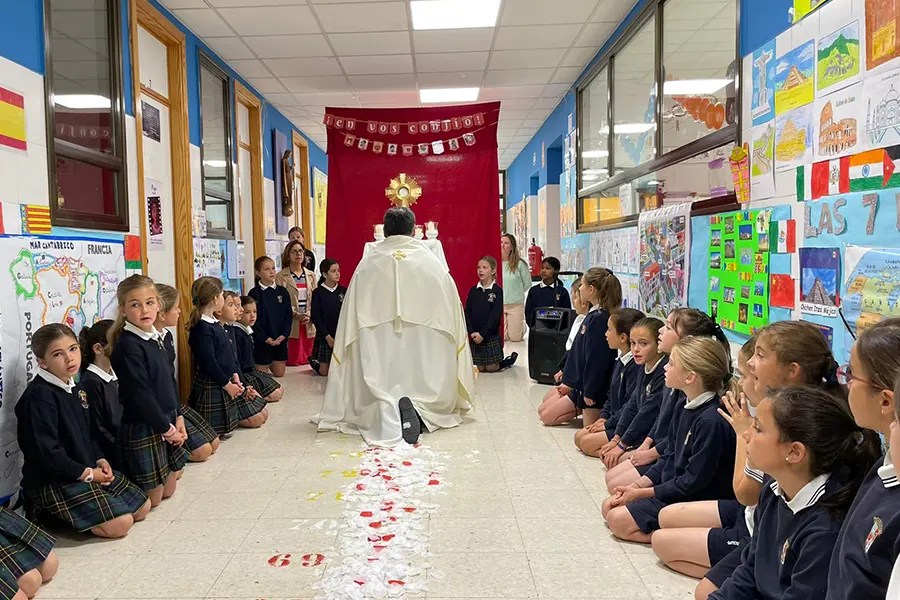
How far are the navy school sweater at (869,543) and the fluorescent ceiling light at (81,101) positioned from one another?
12.7 ft

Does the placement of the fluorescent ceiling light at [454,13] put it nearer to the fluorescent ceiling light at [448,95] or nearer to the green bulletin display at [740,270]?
the fluorescent ceiling light at [448,95]

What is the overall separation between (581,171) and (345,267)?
2.81 meters

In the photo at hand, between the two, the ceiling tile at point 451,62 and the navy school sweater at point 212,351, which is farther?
the ceiling tile at point 451,62

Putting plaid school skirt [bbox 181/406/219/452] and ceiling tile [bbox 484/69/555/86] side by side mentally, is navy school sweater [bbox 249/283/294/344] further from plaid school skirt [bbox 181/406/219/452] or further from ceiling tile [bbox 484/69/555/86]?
ceiling tile [bbox 484/69/555/86]

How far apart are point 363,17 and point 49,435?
12.5ft

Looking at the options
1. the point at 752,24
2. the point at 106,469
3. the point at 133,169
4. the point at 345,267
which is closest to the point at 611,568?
the point at 106,469

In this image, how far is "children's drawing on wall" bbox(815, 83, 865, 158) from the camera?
2484mm

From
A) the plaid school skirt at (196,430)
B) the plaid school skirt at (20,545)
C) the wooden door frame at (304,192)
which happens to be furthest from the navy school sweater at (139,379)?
the wooden door frame at (304,192)

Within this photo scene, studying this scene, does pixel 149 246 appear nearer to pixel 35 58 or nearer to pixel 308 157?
pixel 35 58

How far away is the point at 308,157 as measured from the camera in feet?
36.6

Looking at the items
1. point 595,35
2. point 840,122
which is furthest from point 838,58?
point 595,35

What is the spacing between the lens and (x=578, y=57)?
6.69 metres

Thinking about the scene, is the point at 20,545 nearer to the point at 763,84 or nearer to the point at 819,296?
the point at 819,296

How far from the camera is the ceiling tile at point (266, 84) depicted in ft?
24.0
